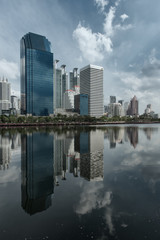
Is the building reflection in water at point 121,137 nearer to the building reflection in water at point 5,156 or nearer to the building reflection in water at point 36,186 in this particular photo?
the building reflection in water at point 36,186

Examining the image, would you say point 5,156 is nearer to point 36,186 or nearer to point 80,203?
point 36,186

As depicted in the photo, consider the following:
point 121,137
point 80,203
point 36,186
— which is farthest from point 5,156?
point 121,137

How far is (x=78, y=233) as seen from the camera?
19.9 feet

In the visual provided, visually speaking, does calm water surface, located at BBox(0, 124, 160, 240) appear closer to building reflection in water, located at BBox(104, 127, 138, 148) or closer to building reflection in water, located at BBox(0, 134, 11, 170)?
building reflection in water, located at BBox(0, 134, 11, 170)

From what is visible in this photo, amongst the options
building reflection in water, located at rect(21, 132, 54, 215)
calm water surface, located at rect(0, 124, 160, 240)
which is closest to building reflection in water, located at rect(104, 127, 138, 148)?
calm water surface, located at rect(0, 124, 160, 240)

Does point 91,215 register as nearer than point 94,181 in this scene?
Yes

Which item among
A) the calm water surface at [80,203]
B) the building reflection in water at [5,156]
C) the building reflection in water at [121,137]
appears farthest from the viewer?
the building reflection in water at [121,137]

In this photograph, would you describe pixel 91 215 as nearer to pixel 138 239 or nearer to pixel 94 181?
pixel 138 239

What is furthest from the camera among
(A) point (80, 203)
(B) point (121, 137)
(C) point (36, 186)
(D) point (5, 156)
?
(B) point (121, 137)

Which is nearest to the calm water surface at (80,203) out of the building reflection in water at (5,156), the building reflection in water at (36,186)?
the building reflection in water at (36,186)

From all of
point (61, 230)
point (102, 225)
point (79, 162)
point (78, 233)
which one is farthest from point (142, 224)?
point (79, 162)

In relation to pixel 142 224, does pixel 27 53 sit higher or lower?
higher

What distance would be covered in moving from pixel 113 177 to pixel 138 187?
2557 mm

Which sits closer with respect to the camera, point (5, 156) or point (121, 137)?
point (5, 156)
